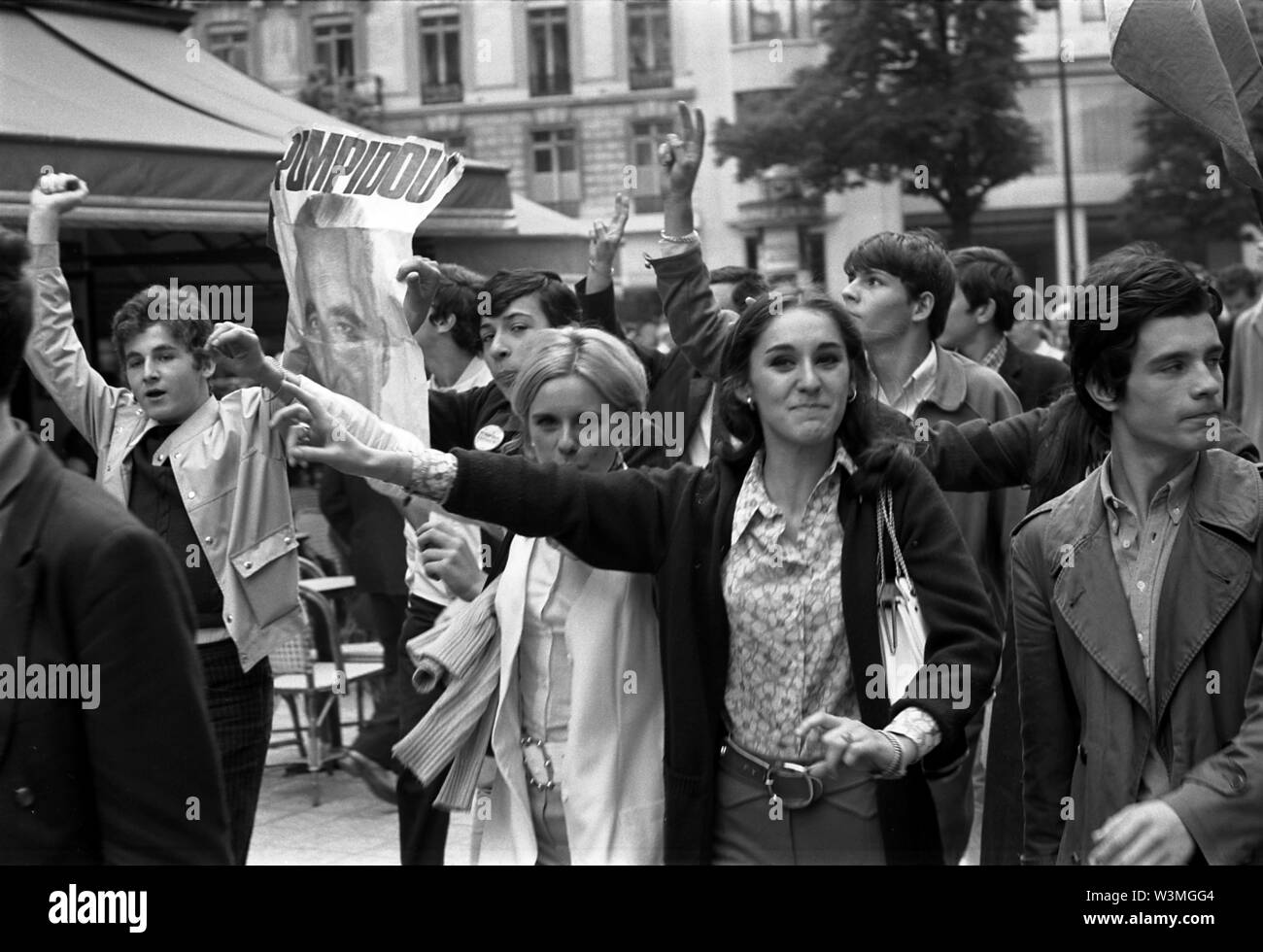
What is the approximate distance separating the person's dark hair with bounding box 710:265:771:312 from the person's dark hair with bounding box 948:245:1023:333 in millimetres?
691

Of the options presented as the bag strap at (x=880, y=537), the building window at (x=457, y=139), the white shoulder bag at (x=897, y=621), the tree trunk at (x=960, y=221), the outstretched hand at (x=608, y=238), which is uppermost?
the building window at (x=457, y=139)

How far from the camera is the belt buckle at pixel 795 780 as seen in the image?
3.05m

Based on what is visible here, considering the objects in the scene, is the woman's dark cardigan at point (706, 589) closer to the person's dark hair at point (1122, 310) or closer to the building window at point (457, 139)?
the person's dark hair at point (1122, 310)

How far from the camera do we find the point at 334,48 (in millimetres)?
24562

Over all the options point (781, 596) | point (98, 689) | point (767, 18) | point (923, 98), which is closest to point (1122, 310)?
point (781, 596)

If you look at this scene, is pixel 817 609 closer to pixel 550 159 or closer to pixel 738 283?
pixel 738 283

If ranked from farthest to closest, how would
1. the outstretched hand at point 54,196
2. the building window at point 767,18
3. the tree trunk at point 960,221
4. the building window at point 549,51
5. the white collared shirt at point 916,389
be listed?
the building window at point 767,18, the tree trunk at point 960,221, the building window at point 549,51, the white collared shirt at point 916,389, the outstretched hand at point 54,196

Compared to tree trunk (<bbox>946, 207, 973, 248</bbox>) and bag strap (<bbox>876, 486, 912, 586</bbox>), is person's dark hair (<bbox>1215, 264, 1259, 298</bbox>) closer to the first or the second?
bag strap (<bbox>876, 486, 912, 586</bbox>)

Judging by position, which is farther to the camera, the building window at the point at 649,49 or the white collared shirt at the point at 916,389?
the building window at the point at 649,49

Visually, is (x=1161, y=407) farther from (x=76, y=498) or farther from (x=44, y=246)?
(x=44, y=246)

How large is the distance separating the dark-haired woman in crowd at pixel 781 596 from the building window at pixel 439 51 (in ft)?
45.4

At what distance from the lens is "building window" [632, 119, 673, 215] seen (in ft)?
82.8

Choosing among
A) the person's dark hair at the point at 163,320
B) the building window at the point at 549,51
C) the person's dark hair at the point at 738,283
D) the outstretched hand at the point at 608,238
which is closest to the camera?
the person's dark hair at the point at 163,320

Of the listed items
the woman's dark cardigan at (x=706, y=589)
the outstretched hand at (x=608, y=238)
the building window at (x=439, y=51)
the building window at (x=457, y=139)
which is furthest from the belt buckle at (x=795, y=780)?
the building window at (x=457, y=139)
